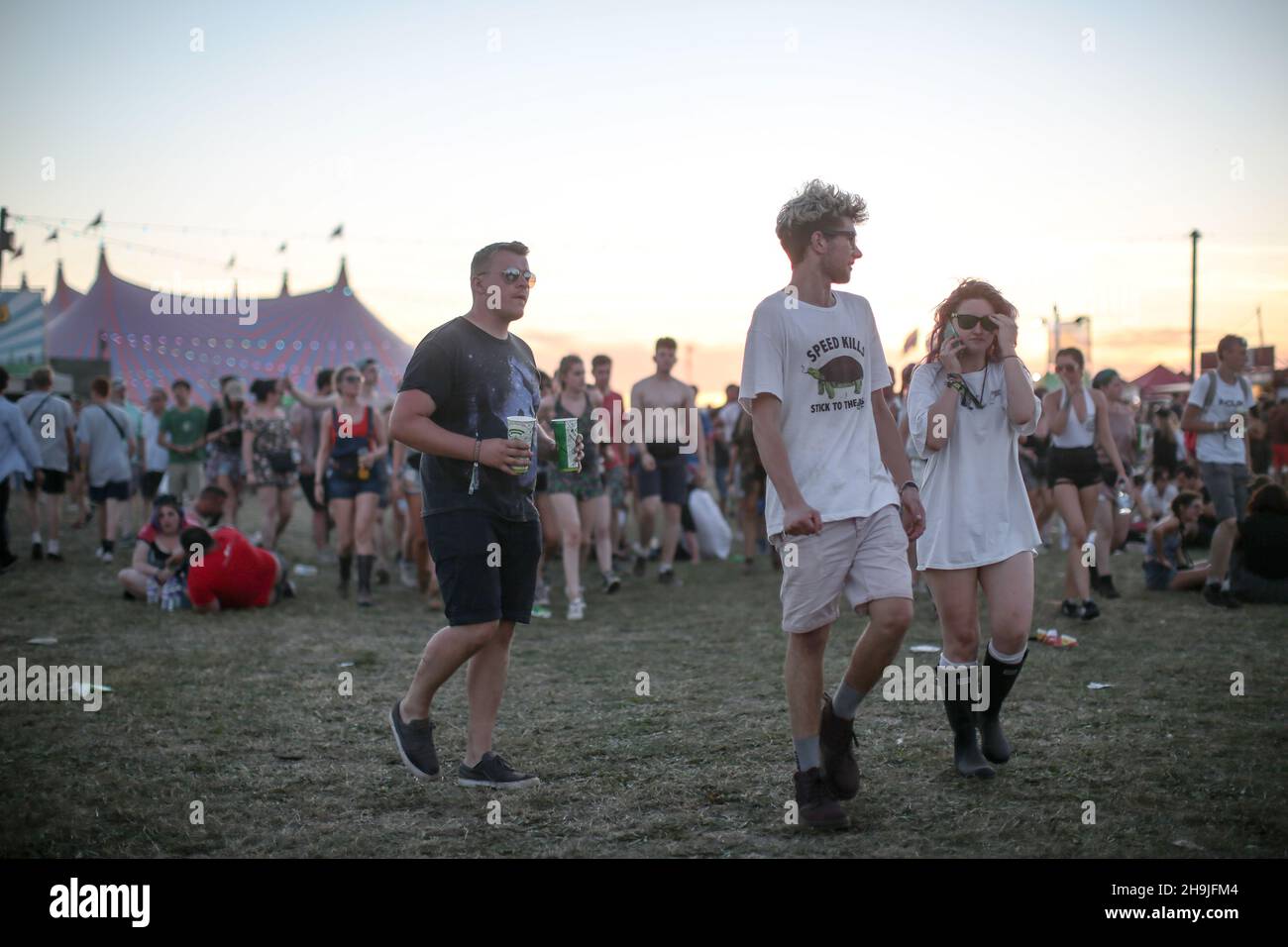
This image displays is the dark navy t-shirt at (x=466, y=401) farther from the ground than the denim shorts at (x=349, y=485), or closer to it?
farther from the ground

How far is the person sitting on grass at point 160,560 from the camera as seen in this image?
9.66m

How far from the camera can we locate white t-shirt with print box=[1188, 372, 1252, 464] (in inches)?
362

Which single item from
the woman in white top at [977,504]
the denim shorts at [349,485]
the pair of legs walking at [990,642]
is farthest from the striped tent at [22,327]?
the pair of legs walking at [990,642]

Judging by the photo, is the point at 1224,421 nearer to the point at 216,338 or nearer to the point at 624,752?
the point at 624,752

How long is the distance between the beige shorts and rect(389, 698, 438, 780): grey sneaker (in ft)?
5.13

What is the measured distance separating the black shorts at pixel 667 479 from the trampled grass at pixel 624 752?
3.27m

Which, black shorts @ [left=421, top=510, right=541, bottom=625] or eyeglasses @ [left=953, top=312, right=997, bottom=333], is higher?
eyeglasses @ [left=953, top=312, right=997, bottom=333]

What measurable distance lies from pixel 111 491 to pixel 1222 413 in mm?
12247

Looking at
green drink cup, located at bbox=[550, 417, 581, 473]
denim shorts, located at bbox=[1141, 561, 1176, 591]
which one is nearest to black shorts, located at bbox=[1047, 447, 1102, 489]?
denim shorts, located at bbox=[1141, 561, 1176, 591]

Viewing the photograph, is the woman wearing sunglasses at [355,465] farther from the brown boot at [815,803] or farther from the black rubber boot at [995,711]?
the brown boot at [815,803]

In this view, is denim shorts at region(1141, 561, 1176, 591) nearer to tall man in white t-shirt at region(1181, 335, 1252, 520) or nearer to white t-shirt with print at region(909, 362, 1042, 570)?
tall man in white t-shirt at region(1181, 335, 1252, 520)
